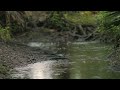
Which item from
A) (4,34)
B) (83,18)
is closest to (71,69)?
(4,34)

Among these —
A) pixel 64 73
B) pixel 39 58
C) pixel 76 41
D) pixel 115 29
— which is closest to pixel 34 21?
pixel 76 41

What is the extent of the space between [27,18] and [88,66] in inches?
355

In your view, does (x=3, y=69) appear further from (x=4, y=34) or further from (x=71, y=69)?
(x=4, y=34)

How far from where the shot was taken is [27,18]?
53.7 feet

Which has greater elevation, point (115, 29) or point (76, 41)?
point (115, 29)

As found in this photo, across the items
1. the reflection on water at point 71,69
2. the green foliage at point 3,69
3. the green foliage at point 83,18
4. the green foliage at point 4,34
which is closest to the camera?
the reflection on water at point 71,69

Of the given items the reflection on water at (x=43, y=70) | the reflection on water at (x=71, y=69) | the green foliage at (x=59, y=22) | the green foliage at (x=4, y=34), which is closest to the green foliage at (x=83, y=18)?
the green foliage at (x=59, y=22)

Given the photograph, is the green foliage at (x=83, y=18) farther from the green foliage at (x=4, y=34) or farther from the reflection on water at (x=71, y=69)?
the reflection on water at (x=71, y=69)

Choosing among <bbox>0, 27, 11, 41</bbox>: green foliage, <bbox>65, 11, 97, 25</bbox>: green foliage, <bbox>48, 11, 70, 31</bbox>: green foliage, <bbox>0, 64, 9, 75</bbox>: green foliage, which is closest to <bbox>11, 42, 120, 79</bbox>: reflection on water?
<bbox>0, 64, 9, 75</bbox>: green foliage

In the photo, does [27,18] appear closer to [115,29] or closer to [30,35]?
[30,35]

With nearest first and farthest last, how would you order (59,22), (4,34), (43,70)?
1. (43,70)
2. (4,34)
3. (59,22)

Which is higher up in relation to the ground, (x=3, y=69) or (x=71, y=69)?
(x=3, y=69)
